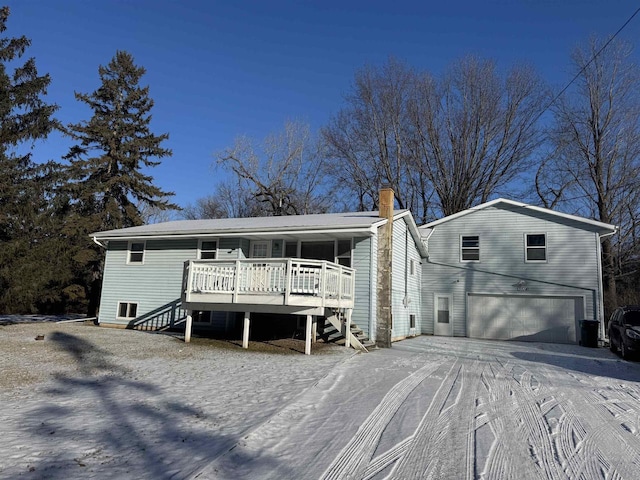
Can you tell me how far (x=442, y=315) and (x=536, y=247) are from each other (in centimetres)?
474

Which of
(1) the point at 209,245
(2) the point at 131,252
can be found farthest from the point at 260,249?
(2) the point at 131,252

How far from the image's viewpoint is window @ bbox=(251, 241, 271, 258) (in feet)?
47.4

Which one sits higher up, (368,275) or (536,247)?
(536,247)

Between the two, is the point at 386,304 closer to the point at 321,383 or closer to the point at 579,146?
the point at 321,383

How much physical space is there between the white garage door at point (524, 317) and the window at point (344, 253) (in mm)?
7284

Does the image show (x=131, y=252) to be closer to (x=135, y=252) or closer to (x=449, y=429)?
(x=135, y=252)

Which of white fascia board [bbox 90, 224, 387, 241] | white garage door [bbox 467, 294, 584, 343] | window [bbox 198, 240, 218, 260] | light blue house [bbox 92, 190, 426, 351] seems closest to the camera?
light blue house [bbox 92, 190, 426, 351]

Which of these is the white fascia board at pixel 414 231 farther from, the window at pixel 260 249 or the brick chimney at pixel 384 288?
the window at pixel 260 249

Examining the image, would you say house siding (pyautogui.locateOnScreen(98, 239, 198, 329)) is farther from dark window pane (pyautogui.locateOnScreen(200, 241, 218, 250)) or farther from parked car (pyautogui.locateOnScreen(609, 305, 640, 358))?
parked car (pyautogui.locateOnScreen(609, 305, 640, 358))

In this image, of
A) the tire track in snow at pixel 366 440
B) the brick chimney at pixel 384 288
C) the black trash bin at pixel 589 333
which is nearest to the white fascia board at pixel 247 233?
the brick chimney at pixel 384 288

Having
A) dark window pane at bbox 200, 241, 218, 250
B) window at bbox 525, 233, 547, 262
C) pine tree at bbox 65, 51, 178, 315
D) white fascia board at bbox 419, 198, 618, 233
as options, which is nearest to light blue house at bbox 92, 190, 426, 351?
dark window pane at bbox 200, 241, 218, 250

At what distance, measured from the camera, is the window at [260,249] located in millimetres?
14438

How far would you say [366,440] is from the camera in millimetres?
4504

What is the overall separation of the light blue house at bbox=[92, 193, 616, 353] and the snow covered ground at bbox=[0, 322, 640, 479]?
7.57 ft
